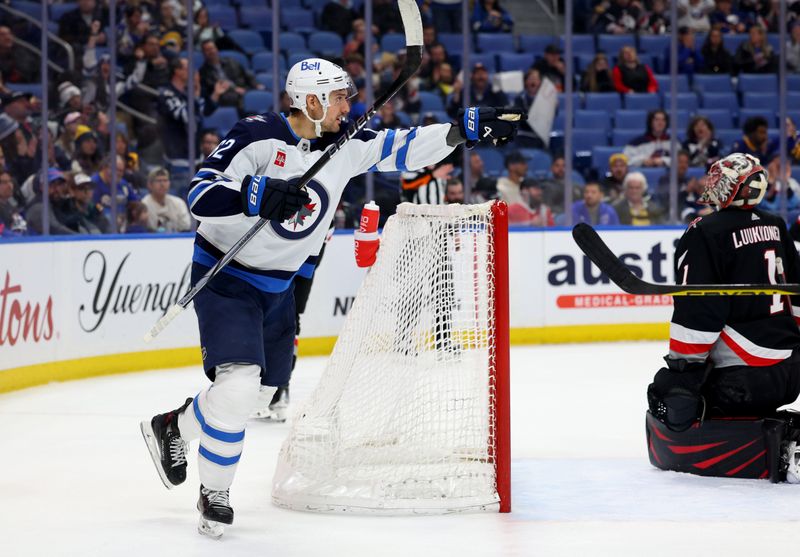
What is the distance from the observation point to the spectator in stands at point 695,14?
870 centimetres

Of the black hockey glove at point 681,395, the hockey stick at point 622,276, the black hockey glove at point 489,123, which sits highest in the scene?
the black hockey glove at point 489,123

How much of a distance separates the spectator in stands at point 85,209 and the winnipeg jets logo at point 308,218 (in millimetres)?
3481

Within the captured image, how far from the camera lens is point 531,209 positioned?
26.3 feet

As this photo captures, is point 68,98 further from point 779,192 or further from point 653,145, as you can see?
point 779,192

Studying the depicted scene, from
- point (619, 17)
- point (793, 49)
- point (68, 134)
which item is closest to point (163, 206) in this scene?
point (68, 134)

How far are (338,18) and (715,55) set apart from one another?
272cm

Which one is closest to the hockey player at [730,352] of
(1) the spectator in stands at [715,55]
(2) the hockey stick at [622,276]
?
(2) the hockey stick at [622,276]

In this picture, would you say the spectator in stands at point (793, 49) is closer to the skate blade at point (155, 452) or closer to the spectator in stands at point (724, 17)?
the spectator in stands at point (724, 17)

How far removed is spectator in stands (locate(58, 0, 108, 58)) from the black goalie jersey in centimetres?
411

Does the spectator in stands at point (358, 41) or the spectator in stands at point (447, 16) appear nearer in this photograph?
the spectator in stands at point (358, 41)

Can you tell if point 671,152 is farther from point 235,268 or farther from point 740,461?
point 235,268

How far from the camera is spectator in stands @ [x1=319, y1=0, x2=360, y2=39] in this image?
327 inches

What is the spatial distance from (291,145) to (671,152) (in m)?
5.16

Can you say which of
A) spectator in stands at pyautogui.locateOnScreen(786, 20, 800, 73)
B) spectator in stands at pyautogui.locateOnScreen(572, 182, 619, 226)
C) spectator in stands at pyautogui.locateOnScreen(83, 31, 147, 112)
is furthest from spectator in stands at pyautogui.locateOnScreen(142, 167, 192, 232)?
spectator in stands at pyautogui.locateOnScreen(786, 20, 800, 73)
